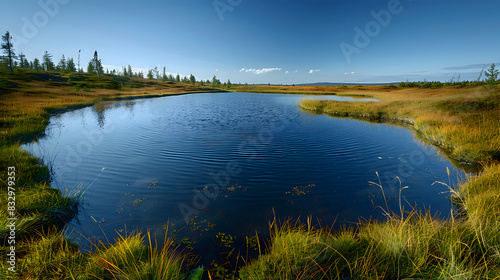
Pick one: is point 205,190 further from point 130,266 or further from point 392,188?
point 392,188

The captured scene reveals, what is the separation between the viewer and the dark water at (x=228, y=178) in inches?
248

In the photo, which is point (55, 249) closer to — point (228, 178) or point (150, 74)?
point (228, 178)

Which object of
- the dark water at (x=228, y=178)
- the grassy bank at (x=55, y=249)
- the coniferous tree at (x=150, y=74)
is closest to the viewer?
the grassy bank at (x=55, y=249)

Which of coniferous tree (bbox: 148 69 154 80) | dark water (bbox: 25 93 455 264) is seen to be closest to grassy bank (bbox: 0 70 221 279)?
dark water (bbox: 25 93 455 264)

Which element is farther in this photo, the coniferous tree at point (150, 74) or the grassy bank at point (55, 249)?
the coniferous tree at point (150, 74)

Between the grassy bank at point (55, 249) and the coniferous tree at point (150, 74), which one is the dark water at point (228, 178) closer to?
the grassy bank at point (55, 249)

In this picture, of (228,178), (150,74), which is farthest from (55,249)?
(150,74)

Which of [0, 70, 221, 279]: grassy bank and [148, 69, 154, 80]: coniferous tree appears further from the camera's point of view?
[148, 69, 154, 80]: coniferous tree

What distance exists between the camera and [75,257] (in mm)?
3947

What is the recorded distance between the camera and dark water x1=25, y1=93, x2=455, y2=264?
20.7ft

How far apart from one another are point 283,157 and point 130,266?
9.55 metres

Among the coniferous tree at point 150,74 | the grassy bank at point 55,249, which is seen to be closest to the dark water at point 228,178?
the grassy bank at point 55,249

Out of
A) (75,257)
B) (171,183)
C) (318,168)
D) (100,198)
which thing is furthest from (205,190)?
(318,168)

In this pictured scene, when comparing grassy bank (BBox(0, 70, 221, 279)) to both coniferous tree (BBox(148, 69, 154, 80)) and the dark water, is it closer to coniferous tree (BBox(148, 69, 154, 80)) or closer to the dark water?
the dark water
